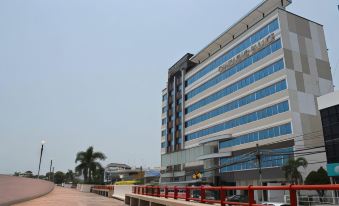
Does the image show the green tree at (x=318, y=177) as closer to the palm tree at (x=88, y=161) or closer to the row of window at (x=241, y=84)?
the row of window at (x=241, y=84)

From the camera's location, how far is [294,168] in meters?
42.6

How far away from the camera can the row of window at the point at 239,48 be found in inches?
2090

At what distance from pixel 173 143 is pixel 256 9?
3788 centimetres

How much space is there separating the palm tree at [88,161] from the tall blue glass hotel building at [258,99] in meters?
18.9

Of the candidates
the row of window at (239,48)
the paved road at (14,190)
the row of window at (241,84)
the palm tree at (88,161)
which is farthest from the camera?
the palm tree at (88,161)

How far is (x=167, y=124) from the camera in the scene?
286ft

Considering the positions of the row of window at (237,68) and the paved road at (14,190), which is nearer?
the paved road at (14,190)

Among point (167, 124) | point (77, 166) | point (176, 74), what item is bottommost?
point (77, 166)

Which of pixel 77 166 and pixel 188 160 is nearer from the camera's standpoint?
pixel 188 160

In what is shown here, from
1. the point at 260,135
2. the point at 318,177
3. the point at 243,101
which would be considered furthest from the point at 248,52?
the point at 318,177

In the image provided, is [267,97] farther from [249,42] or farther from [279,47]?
[249,42]

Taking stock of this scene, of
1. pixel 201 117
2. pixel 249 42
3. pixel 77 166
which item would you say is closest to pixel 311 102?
pixel 249 42

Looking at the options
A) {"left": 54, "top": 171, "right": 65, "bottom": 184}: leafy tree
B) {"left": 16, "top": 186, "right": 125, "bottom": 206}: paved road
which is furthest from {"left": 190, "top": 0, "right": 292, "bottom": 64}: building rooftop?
{"left": 54, "top": 171, "right": 65, "bottom": 184}: leafy tree

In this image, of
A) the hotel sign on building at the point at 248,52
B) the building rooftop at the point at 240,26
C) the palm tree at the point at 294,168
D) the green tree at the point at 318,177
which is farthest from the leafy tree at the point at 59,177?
the green tree at the point at 318,177
